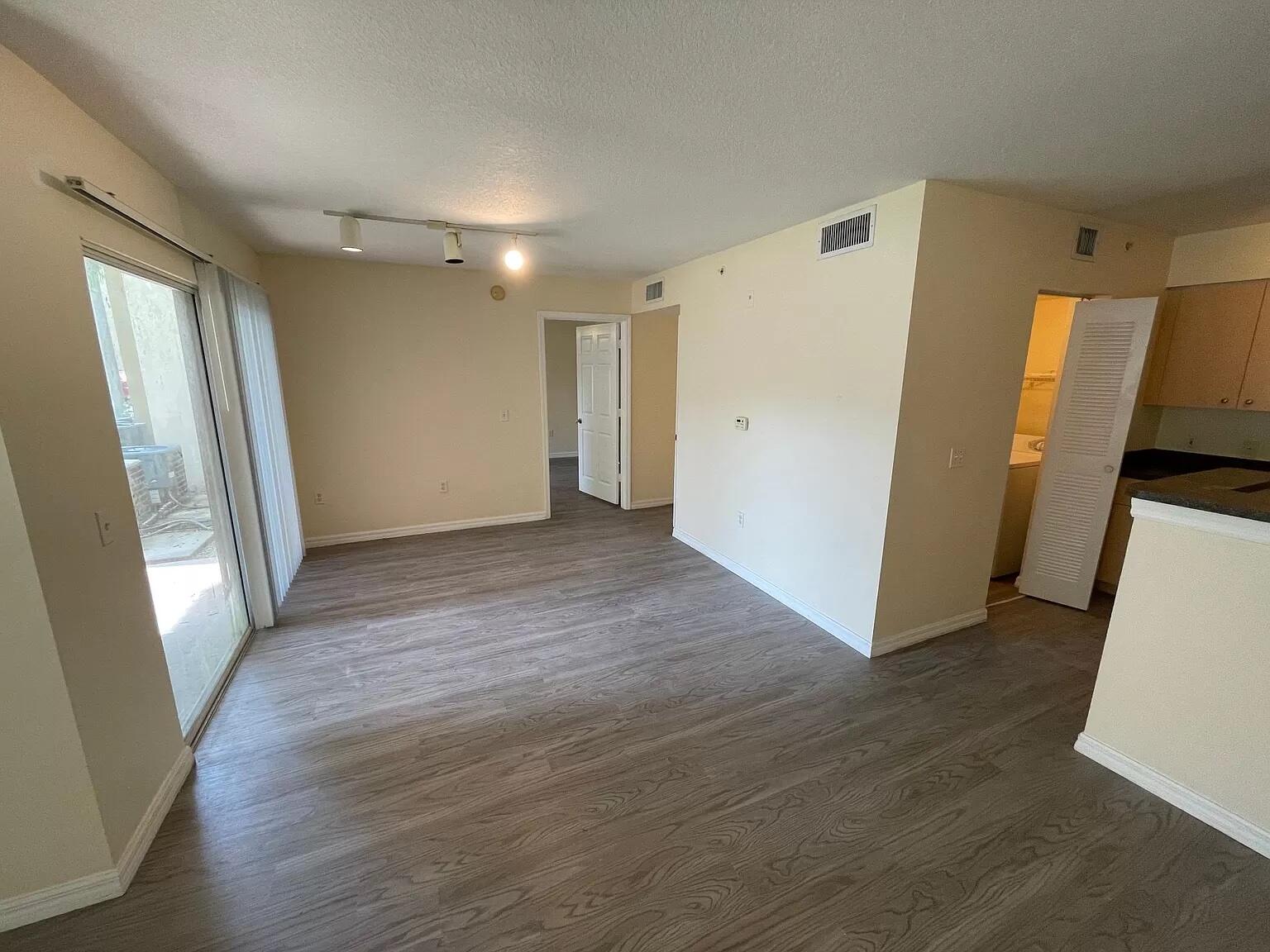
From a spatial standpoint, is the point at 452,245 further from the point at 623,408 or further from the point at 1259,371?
A: the point at 1259,371

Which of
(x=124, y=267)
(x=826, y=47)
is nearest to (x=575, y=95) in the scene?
(x=826, y=47)

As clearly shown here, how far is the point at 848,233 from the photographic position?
103 inches

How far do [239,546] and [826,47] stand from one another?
371 centimetres

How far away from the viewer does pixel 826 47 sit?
4.34ft

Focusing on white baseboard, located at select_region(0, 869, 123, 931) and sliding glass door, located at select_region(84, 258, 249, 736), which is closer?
white baseboard, located at select_region(0, 869, 123, 931)

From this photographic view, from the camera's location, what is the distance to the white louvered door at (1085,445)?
2.91m

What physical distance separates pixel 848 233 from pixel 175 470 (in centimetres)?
369

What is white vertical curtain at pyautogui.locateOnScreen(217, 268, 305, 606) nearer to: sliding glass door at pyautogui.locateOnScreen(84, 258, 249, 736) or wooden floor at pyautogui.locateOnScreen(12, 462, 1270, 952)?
sliding glass door at pyautogui.locateOnScreen(84, 258, 249, 736)

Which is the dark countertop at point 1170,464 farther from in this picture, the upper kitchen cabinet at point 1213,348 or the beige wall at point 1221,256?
the beige wall at point 1221,256

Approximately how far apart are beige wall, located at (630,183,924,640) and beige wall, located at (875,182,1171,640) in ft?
0.38

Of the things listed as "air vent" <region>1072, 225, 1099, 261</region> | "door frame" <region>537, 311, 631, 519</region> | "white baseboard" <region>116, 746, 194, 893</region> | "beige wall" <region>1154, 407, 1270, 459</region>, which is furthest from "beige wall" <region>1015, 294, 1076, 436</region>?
"white baseboard" <region>116, 746, 194, 893</region>

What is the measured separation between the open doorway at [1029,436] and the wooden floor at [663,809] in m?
0.77

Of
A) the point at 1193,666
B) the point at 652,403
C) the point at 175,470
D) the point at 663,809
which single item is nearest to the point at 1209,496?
the point at 1193,666

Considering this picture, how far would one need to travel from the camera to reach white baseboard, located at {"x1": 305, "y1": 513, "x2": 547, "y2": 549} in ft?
14.7
